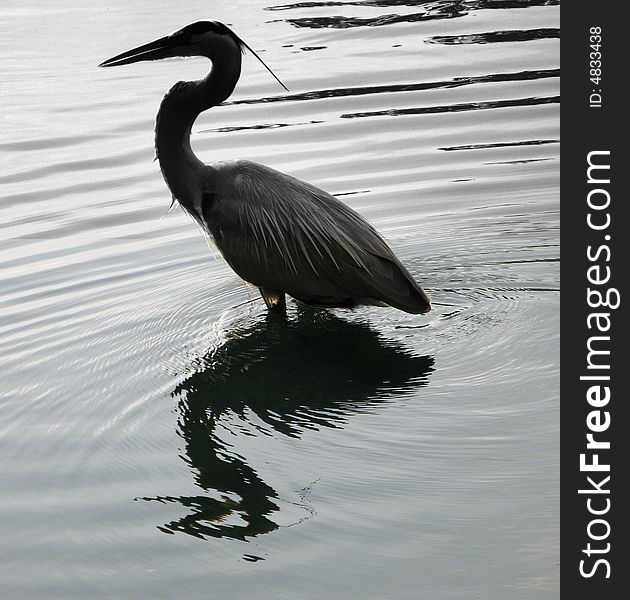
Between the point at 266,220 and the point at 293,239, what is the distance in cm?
17

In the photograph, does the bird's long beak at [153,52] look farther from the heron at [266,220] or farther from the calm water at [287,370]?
the calm water at [287,370]

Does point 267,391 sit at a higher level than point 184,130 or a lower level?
lower

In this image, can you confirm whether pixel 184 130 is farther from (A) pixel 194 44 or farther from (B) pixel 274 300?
(B) pixel 274 300

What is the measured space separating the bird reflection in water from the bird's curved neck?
2.56 feet

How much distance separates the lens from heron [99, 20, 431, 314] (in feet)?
18.9

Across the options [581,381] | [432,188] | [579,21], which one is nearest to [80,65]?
[432,188]

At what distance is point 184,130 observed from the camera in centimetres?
612

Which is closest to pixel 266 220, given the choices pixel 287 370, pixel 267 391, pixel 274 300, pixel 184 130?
pixel 274 300

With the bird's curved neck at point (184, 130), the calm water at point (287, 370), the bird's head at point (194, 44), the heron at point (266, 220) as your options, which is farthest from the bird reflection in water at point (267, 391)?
the bird's head at point (194, 44)

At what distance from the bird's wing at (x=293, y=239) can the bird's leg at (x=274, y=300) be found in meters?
0.10

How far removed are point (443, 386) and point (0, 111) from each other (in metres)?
6.78

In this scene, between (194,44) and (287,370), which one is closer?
(287,370)

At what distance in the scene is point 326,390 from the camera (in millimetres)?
5254

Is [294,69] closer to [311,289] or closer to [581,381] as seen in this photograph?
[311,289]
